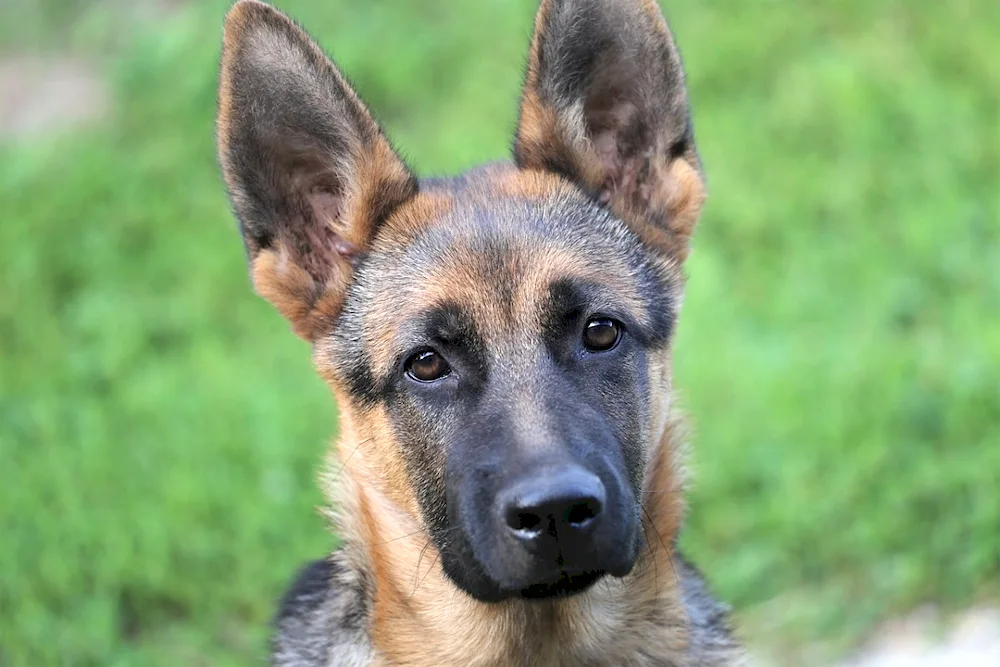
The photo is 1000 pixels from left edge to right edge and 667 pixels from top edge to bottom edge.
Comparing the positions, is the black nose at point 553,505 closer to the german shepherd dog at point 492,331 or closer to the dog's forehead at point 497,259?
the german shepherd dog at point 492,331

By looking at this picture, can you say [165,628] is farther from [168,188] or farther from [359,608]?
[168,188]

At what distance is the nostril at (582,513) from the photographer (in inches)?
128

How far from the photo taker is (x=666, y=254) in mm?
4160

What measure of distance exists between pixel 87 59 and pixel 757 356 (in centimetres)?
688

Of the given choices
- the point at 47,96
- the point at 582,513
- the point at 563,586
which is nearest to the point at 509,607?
the point at 563,586

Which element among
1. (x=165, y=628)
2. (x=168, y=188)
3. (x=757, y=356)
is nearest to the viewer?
(x=165, y=628)

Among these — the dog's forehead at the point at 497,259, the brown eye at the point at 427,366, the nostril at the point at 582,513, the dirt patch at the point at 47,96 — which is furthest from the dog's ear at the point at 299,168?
the dirt patch at the point at 47,96

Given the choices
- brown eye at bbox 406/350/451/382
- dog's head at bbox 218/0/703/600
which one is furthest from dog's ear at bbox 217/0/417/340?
brown eye at bbox 406/350/451/382

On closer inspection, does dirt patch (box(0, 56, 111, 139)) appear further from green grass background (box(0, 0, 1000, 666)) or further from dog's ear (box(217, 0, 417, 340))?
dog's ear (box(217, 0, 417, 340))

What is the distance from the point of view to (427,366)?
3.79 metres

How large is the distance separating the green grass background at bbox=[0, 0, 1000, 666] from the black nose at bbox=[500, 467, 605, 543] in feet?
9.12

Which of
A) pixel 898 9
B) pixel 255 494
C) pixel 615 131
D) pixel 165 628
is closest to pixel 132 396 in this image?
pixel 255 494

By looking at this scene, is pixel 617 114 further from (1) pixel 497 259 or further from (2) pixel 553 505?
(2) pixel 553 505

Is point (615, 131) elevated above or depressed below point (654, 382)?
above
